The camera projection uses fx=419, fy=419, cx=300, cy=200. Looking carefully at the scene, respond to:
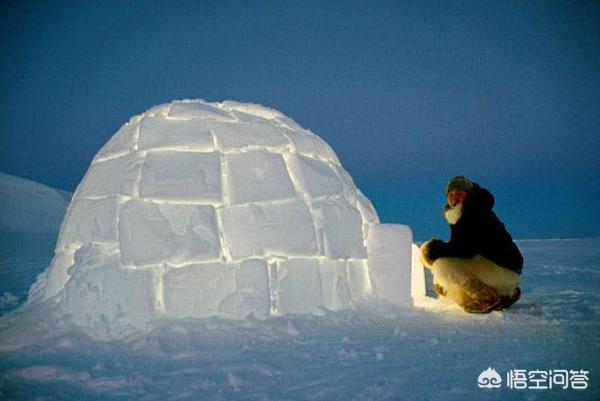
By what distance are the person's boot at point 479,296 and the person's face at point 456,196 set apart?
0.76 m

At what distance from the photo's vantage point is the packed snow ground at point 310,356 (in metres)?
2.18

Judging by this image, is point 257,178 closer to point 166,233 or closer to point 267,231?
point 267,231

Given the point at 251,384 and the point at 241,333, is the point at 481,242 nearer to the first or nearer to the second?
the point at 241,333

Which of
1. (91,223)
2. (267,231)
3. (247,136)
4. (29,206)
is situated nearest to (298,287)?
(267,231)

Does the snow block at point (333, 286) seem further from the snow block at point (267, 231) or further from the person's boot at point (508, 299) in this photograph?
the person's boot at point (508, 299)

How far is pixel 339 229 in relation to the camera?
3930 mm

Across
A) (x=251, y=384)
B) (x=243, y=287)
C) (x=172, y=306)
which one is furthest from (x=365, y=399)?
(x=172, y=306)

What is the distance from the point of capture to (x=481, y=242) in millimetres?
3852

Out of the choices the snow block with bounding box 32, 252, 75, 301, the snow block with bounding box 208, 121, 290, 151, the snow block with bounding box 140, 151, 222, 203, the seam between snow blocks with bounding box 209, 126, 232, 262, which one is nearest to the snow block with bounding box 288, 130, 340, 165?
the snow block with bounding box 208, 121, 290, 151

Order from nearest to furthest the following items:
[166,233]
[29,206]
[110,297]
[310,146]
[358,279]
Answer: [110,297]
[166,233]
[358,279]
[310,146]
[29,206]

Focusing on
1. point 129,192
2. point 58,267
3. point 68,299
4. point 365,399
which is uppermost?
point 129,192

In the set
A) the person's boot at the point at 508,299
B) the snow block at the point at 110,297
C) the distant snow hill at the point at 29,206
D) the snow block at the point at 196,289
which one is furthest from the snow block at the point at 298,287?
the distant snow hill at the point at 29,206

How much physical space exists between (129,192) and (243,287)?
50.7 inches

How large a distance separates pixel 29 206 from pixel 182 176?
14.1 metres
